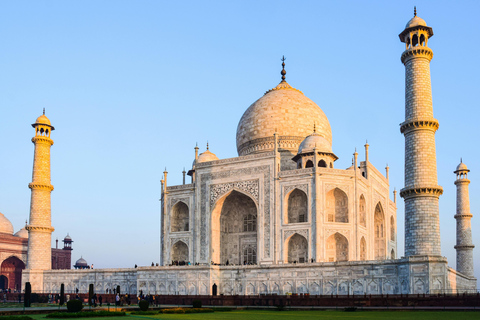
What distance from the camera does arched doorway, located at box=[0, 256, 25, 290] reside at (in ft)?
151

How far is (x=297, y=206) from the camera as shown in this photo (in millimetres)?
32500

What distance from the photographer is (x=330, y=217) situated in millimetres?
31594

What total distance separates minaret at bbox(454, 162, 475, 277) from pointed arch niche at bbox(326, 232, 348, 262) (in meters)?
8.65

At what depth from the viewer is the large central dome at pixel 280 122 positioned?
37281 mm

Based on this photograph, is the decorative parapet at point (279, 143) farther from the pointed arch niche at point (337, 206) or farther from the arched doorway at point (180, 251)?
the arched doorway at point (180, 251)

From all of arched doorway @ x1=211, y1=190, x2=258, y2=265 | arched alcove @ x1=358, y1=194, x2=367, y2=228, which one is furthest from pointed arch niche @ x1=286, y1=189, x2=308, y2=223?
arched alcove @ x1=358, y1=194, x2=367, y2=228

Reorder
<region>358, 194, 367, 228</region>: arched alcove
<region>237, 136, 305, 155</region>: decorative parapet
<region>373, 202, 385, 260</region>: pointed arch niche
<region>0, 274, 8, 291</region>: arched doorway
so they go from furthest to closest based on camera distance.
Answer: <region>0, 274, 8, 291</region>: arched doorway < <region>237, 136, 305, 155</region>: decorative parapet < <region>373, 202, 385, 260</region>: pointed arch niche < <region>358, 194, 367, 228</region>: arched alcove

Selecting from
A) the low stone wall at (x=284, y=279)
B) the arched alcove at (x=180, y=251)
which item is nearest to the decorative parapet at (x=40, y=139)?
the low stone wall at (x=284, y=279)

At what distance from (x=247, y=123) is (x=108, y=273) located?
13.5 metres

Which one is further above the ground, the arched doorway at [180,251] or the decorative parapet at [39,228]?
the decorative parapet at [39,228]

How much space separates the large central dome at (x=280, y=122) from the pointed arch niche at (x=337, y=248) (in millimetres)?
7586

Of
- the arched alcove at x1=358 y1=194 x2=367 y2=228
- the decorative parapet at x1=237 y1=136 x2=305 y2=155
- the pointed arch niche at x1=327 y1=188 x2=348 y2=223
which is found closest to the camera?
the pointed arch niche at x1=327 y1=188 x2=348 y2=223

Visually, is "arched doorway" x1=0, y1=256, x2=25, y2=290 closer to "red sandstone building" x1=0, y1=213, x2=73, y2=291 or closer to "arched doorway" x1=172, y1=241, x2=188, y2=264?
"red sandstone building" x1=0, y1=213, x2=73, y2=291

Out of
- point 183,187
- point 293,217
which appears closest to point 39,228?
point 183,187
